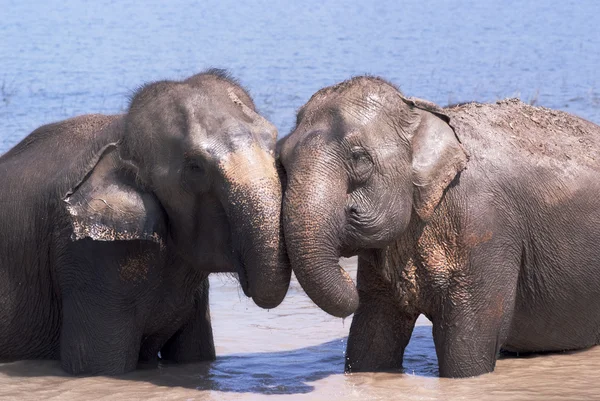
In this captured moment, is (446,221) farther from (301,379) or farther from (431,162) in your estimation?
(301,379)

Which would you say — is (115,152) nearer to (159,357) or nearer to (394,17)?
(159,357)

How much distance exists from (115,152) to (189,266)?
78 centimetres

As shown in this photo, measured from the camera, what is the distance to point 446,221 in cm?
716

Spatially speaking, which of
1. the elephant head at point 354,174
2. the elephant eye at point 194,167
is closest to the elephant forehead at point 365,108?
the elephant head at point 354,174

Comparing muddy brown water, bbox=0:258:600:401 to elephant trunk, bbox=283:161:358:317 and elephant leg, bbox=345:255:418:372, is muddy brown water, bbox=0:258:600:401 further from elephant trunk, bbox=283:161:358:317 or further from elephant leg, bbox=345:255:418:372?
elephant trunk, bbox=283:161:358:317

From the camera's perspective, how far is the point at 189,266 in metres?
7.45

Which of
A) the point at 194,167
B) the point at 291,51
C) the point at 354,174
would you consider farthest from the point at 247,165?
the point at 291,51

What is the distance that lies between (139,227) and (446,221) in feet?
5.54

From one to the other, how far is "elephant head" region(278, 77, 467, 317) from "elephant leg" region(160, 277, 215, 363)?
1364mm

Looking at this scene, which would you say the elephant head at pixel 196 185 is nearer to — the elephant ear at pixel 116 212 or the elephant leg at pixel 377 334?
the elephant ear at pixel 116 212

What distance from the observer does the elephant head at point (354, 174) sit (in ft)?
21.3

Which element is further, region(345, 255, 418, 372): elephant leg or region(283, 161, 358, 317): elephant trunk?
region(345, 255, 418, 372): elephant leg

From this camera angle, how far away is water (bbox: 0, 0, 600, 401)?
741cm

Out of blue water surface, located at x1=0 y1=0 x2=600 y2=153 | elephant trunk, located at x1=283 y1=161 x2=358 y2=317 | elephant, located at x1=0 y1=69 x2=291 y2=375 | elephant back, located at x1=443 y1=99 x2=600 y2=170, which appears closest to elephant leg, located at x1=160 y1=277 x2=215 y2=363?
elephant, located at x1=0 y1=69 x2=291 y2=375
